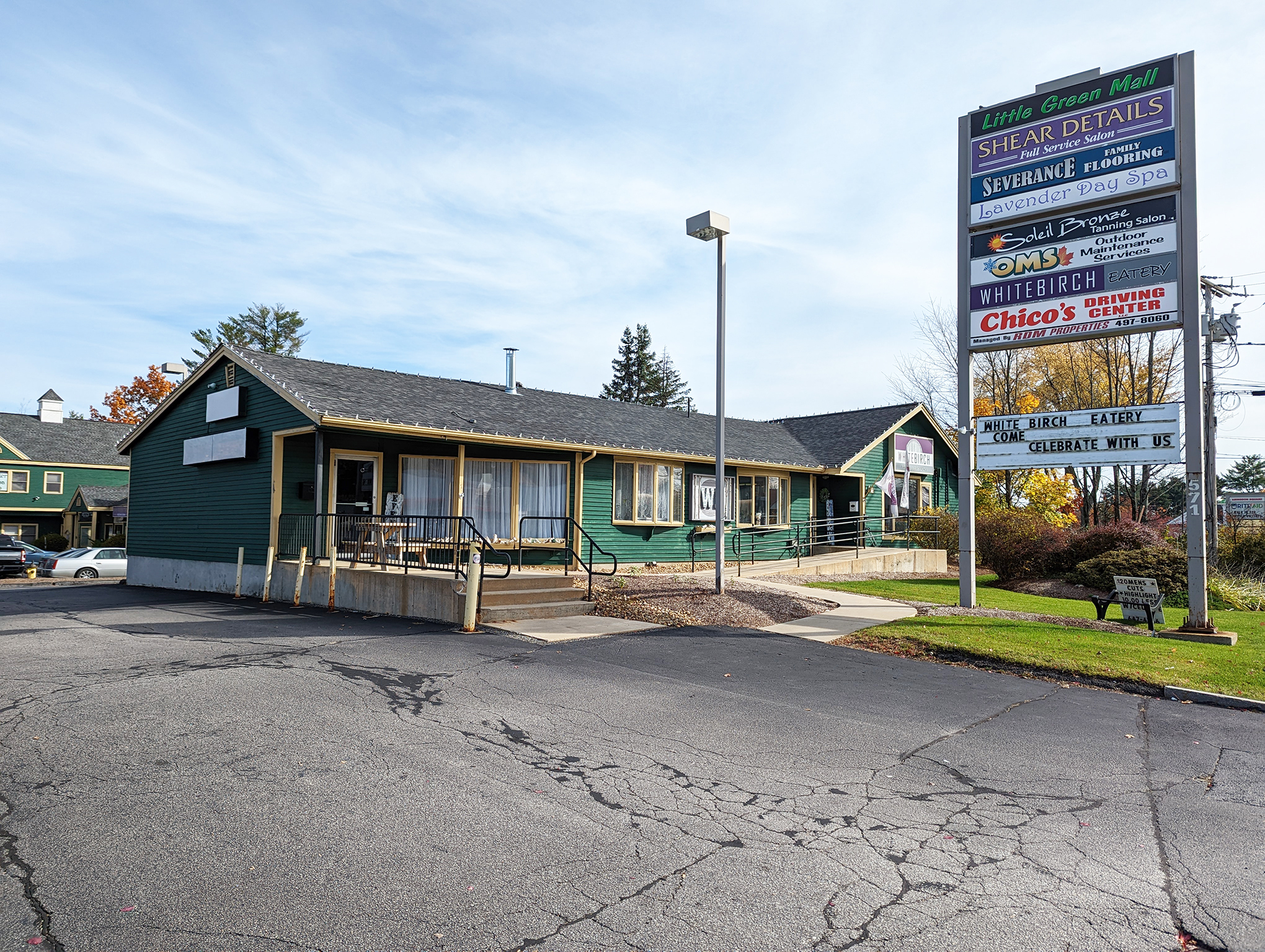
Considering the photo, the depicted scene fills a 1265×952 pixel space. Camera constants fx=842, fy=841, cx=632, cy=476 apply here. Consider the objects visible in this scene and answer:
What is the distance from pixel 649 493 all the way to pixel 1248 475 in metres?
79.8

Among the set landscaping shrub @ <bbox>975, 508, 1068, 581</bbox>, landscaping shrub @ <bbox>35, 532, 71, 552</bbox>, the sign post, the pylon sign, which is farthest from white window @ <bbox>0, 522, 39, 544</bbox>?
the pylon sign

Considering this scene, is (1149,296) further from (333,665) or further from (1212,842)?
(333,665)

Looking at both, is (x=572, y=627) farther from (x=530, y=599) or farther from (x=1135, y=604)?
(x=1135, y=604)

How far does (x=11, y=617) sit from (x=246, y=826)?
480 inches

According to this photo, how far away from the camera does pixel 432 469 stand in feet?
59.4

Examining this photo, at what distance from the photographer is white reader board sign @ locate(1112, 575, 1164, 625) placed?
41.7ft

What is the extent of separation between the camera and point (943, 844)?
14.9 ft

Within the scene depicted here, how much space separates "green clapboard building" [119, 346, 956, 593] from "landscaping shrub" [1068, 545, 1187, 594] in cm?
811

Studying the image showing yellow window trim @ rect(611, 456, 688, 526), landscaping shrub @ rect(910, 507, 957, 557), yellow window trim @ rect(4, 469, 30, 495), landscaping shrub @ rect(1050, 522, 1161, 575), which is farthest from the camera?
yellow window trim @ rect(4, 469, 30, 495)

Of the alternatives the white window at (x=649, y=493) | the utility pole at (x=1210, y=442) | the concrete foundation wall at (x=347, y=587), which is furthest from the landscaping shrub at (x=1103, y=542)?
the concrete foundation wall at (x=347, y=587)

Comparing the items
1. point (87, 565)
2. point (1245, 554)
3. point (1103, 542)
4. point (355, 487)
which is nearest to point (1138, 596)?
point (1103, 542)

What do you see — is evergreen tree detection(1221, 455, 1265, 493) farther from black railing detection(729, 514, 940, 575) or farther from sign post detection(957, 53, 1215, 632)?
sign post detection(957, 53, 1215, 632)

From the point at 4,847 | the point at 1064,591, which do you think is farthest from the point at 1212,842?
the point at 1064,591

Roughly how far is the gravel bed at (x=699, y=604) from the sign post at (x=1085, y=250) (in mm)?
2958
